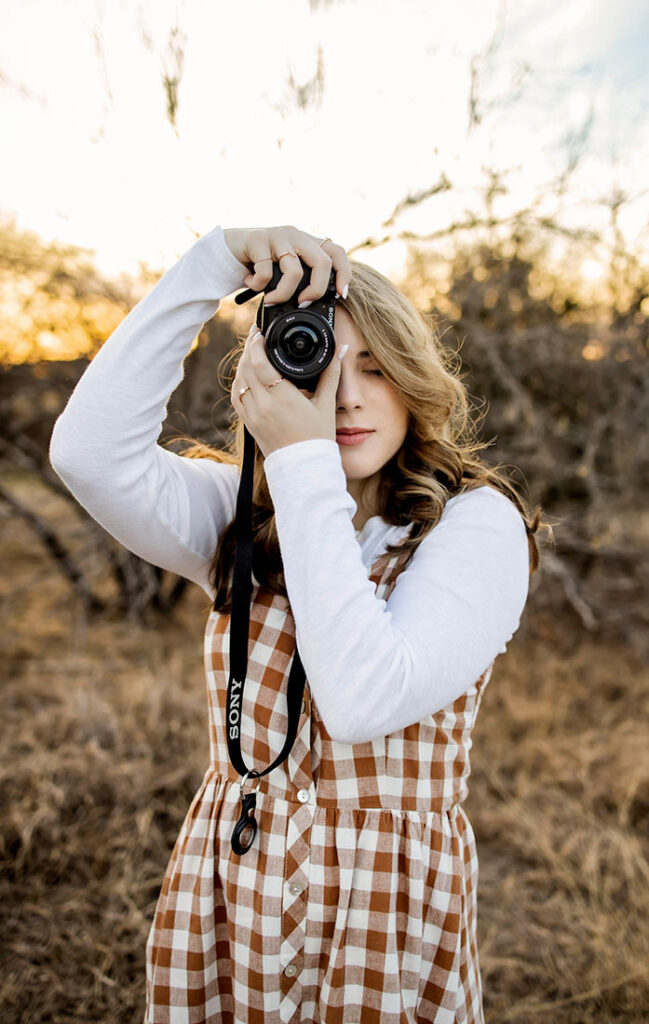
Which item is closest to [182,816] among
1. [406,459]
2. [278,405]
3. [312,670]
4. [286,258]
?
[406,459]

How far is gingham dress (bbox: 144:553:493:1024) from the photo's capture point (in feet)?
3.51

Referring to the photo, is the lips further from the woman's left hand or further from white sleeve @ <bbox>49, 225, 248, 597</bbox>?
white sleeve @ <bbox>49, 225, 248, 597</bbox>

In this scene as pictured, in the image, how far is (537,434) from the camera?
137 inches

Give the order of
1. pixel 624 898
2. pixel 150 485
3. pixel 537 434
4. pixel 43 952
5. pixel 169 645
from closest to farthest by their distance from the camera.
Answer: pixel 150 485, pixel 43 952, pixel 624 898, pixel 537 434, pixel 169 645

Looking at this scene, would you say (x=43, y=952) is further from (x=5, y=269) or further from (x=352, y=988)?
(x=5, y=269)

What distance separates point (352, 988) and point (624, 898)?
1651mm

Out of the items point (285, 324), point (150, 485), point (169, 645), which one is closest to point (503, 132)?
point (285, 324)

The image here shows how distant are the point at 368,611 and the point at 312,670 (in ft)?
0.36

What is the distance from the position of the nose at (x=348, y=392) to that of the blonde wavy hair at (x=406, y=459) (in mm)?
55

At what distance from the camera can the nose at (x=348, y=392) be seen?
1199mm

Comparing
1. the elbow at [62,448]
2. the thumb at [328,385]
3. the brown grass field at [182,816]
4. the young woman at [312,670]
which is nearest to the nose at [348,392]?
the young woman at [312,670]

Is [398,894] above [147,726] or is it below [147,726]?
above

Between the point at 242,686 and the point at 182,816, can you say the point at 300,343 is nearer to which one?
the point at 242,686

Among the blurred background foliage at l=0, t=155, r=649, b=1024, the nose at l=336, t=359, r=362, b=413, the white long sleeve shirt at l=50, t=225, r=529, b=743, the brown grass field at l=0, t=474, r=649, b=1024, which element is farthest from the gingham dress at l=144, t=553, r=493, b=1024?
the brown grass field at l=0, t=474, r=649, b=1024
